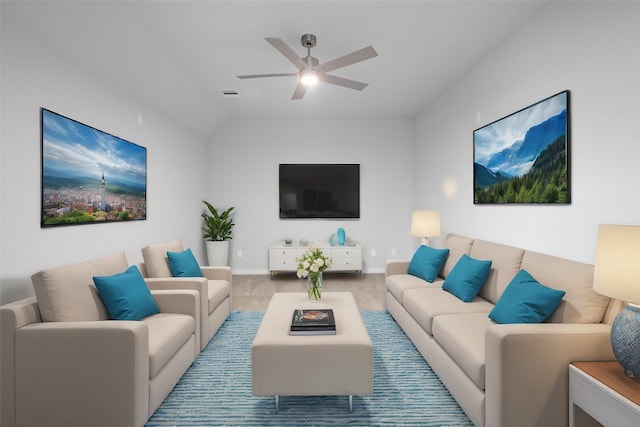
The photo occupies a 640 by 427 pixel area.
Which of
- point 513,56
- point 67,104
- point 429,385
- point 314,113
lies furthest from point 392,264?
point 67,104

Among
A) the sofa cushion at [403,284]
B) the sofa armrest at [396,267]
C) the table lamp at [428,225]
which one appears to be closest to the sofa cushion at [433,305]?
the sofa cushion at [403,284]

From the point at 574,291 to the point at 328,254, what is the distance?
3.87 metres

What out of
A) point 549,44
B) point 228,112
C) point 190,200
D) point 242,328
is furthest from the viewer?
point 228,112

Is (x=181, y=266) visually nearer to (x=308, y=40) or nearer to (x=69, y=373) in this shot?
(x=69, y=373)

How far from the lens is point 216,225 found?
Answer: 5.58 m

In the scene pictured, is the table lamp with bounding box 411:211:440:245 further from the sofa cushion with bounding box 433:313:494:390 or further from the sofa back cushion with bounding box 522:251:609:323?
the sofa back cushion with bounding box 522:251:609:323

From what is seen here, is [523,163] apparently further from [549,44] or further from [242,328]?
[242,328]

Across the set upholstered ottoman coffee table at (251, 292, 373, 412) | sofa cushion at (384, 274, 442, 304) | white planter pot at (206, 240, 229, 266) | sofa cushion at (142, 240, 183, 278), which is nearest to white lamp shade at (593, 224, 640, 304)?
upholstered ottoman coffee table at (251, 292, 373, 412)

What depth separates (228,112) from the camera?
5492 mm

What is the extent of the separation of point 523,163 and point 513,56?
38.2 inches

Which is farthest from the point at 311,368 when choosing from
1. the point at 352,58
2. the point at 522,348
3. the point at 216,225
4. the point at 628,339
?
the point at 216,225

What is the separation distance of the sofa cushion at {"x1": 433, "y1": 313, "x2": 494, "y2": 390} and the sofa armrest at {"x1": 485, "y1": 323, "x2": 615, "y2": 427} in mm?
142

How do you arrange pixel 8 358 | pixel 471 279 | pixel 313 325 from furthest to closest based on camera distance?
pixel 471 279
pixel 313 325
pixel 8 358

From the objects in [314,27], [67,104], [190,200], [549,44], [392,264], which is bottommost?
[392,264]
